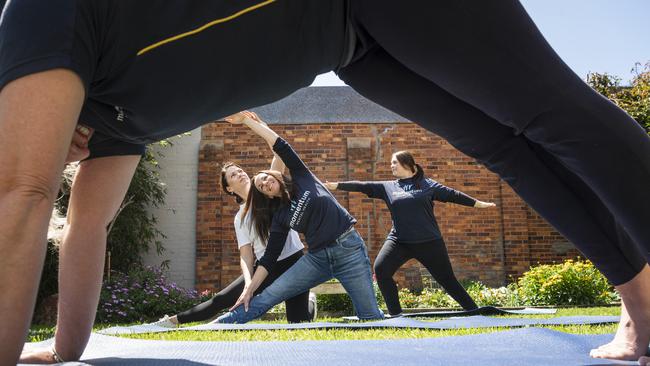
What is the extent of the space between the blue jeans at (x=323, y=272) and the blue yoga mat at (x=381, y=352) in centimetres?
247

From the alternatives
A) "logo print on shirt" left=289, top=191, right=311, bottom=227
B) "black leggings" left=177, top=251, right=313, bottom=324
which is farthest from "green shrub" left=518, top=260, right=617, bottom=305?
"logo print on shirt" left=289, top=191, right=311, bottom=227

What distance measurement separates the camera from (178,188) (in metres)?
12.1

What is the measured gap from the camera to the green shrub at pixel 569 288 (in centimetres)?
929

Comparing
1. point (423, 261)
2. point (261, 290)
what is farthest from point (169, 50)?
point (423, 261)

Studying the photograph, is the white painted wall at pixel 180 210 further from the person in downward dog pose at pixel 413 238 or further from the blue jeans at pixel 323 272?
the blue jeans at pixel 323 272

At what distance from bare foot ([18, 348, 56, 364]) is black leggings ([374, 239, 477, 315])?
15.7 feet

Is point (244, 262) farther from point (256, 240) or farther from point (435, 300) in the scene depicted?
point (435, 300)

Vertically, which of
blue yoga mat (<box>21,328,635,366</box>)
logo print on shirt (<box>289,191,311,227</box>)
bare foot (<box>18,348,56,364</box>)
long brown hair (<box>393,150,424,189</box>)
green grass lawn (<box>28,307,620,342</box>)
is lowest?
green grass lawn (<box>28,307,620,342</box>)

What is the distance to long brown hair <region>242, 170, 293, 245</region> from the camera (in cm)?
503

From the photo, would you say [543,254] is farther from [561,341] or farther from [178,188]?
A: [561,341]

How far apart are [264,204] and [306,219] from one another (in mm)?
531

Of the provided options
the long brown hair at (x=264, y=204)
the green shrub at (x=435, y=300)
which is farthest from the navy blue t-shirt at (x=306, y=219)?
the green shrub at (x=435, y=300)

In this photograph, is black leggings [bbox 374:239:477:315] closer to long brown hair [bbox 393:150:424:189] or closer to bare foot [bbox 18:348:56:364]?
long brown hair [bbox 393:150:424:189]

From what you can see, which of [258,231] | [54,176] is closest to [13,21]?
[54,176]
